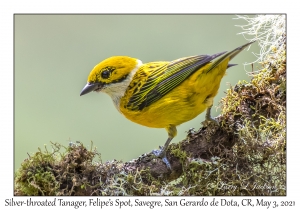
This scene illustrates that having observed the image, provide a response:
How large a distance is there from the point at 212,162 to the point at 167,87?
1055 millimetres

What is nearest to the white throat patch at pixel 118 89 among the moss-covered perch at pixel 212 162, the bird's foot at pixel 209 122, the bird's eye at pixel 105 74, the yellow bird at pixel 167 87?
the yellow bird at pixel 167 87

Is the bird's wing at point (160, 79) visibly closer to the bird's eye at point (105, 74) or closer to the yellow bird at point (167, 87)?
the yellow bird at point (167, 87)

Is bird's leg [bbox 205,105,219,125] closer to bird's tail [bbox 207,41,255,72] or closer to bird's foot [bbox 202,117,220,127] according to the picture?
bird's foot [bbox 202,117,220,127]

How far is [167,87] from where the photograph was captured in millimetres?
4488

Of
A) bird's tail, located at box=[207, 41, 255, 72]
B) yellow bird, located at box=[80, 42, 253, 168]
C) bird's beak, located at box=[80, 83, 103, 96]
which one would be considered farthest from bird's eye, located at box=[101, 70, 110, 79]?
bird's tail, located at box=[207, 41, 255, 72]

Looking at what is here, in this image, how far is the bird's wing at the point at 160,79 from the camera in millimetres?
4430

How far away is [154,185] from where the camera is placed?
3.76m

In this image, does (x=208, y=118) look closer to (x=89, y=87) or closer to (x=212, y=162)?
(x=212, y=162)

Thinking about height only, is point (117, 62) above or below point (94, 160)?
above

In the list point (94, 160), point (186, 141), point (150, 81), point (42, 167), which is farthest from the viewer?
point (150, 81)
